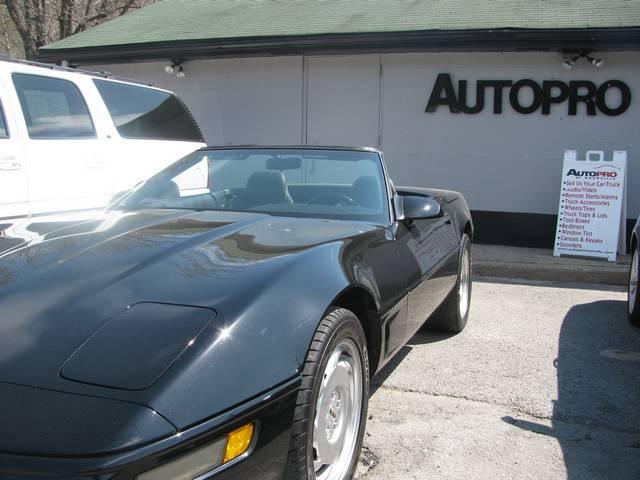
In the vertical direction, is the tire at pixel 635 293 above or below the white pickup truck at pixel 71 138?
below

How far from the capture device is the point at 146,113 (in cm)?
618

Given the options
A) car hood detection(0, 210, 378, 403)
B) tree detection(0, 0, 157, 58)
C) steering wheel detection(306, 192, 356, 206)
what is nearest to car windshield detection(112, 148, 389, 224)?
steering wheel detection(306, 192, 356, 206)

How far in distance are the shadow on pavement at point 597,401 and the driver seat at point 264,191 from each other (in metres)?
1.85

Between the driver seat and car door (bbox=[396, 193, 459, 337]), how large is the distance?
719mm

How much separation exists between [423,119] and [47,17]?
47.3 feet

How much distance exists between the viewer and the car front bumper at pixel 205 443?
1443mm

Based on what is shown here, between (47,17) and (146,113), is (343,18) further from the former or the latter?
(47,17)

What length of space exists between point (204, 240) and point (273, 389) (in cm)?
91

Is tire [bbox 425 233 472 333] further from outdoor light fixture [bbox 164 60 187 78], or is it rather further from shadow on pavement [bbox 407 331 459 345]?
outdoor light fixture [bbox 164 60 187 78]

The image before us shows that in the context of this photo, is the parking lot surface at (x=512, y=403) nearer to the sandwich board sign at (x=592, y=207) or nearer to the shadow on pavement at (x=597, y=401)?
the shadow on pavement at (x=597, y=401)

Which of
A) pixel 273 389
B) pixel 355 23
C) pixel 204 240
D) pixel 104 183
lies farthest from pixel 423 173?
pixel 273 389

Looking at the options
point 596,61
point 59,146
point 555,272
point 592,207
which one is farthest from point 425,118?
point 59,146

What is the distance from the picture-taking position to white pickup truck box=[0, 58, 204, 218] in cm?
473

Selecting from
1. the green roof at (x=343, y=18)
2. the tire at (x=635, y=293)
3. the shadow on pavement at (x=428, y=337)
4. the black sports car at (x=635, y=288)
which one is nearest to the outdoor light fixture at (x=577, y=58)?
the green roof at (x=343, y=18)
